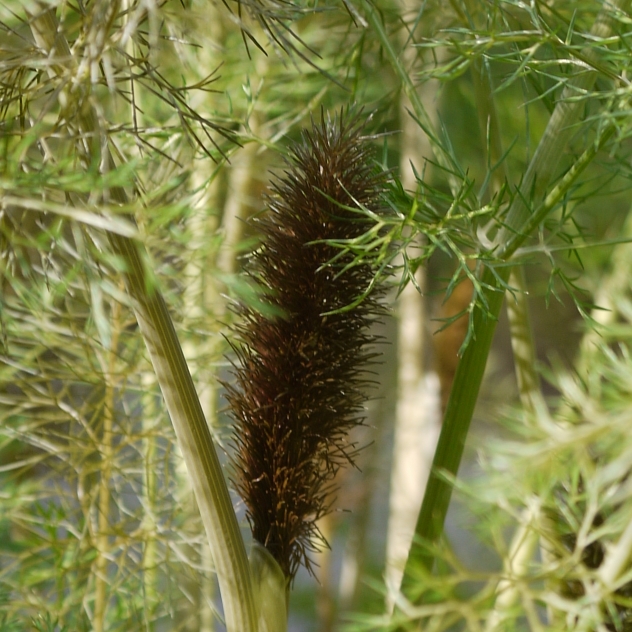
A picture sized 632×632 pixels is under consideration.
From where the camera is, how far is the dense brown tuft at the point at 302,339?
10.2 inches

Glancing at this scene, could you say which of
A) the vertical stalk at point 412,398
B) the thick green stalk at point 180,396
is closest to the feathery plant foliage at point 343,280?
the thick green stalk at point 180,396

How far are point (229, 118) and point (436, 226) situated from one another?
5.4 inches

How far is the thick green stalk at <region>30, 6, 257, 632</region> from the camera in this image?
0.21 meters

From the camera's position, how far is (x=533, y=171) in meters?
A: 0.28

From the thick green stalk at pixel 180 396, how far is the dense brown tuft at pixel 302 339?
3cm

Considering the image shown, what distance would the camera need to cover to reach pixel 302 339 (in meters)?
0.26

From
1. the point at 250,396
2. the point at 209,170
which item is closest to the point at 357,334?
the point at 250,396

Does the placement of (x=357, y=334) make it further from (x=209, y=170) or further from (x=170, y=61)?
(x=170, y=61)

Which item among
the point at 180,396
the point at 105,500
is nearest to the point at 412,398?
the point at 105,500

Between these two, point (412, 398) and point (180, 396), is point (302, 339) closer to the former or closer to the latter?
point (180, 396)

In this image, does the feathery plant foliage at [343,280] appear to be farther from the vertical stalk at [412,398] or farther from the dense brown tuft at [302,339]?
the vertical stalk at [412,398]

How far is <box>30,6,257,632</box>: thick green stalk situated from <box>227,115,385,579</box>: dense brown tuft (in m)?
0.03

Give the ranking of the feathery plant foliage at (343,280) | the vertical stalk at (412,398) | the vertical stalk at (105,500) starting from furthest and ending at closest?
the vertical stalk at (412,398) < the vertical stalk at (105,500) < the feathery plant foliage at (343,280)

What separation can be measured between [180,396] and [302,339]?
0.16 ft
